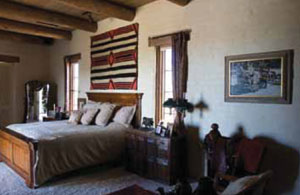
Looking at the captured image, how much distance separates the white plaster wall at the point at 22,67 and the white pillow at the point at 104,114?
11.8ft

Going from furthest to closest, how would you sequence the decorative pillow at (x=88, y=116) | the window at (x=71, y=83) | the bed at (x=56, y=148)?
the window at (x=71, y=83) < the decorative pillow at (x=88, y=116) < the bed at (x=56, y=148)

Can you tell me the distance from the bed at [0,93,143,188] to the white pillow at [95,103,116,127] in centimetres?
13

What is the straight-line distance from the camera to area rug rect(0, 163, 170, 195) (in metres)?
3.22

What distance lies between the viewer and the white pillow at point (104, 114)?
4.53m

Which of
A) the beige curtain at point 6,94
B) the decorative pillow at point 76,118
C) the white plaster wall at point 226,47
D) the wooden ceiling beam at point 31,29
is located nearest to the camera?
the white plaster wall at point 226,47

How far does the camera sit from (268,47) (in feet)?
9.70

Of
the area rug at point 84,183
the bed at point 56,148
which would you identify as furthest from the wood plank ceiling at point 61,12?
the area rug at point 84,183

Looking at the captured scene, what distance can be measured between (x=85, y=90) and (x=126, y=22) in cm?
204

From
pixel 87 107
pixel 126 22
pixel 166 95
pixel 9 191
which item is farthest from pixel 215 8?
pixel 9 191

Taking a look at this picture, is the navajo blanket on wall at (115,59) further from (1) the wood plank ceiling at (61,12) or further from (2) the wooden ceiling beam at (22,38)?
(2) the wooden ceiling beam at (22,38)

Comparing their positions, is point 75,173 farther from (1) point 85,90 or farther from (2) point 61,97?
(2) point 61,97

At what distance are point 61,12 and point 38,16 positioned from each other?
46cm

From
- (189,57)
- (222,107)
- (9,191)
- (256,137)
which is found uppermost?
(189,57)

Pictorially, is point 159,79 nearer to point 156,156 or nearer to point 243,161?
point 156,156
